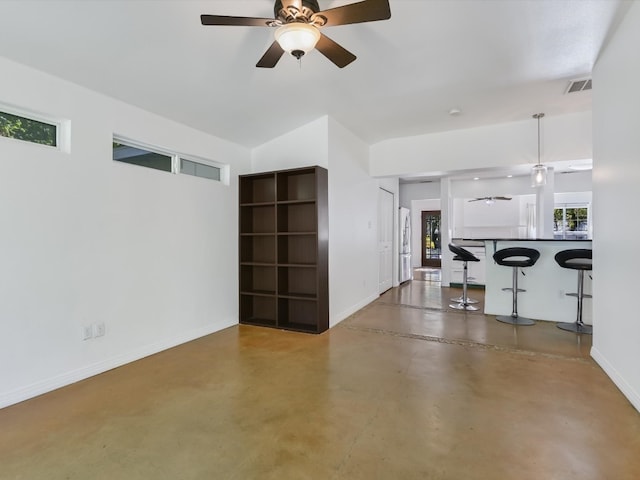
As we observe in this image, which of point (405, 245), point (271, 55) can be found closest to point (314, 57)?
point (271, 55)

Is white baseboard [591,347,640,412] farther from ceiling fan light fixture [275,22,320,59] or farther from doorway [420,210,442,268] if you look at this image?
doorway [420,210,442,268]

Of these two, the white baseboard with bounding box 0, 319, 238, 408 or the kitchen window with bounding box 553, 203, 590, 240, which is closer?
the white baseboard with bounding box 0, 319, 238, 408

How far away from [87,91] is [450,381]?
3976 mm

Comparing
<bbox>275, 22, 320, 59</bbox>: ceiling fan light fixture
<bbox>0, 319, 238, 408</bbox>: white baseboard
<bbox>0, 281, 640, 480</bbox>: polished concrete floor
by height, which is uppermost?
<bbox>275, 22, 320, 59</bbox>: ceiling fan light fixture

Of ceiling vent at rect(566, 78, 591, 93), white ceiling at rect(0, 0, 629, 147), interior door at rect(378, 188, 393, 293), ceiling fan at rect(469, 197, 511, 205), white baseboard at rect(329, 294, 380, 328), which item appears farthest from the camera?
ceiling fan at rect(469, 197, 511, 205)

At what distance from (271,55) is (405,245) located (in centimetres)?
638

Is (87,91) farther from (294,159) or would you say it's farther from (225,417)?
(225,417)

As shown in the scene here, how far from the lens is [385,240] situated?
663 centimetres

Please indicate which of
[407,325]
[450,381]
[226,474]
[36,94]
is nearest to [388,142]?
[407,325]

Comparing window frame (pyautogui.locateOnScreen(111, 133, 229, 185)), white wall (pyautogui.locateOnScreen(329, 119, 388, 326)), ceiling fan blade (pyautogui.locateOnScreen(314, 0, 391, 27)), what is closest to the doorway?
white wall (pyautogui.locateOnScreen(329, 119, 388, 326))

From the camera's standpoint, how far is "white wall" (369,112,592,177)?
4.39 m

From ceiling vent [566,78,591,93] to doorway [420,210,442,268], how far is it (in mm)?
8138

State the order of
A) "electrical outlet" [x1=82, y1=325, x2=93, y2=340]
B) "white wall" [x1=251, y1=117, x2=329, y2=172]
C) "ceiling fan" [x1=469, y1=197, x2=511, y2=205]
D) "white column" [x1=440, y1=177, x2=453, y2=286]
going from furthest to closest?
"ceiling fan" [x1=469, y1=197, x2=511, y2=205] → "white column" [x1=440, y1=177, x2=453, y2=286] → "white wall" [x1=251, y1=117, x2=329, y2=172] → "electrical outlet" [x1=82, y1=325, x2=93, y2=340]

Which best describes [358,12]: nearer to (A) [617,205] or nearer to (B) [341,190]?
(A) [617,205]
